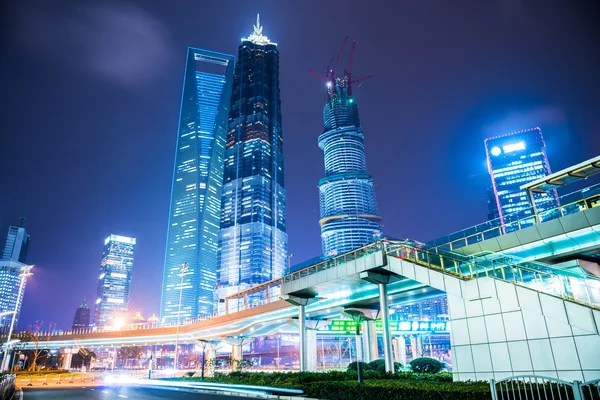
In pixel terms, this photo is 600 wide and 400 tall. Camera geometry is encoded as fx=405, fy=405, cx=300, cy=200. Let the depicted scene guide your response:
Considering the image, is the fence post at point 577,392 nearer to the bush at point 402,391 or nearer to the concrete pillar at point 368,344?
the bush at point 402,391

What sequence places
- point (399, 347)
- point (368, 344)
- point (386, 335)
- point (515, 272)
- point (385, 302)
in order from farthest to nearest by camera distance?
1. point (399, 347)
2. point (368, 344)
3. point (385, 302)
4. point (386, 335)
5. point (515, 272)

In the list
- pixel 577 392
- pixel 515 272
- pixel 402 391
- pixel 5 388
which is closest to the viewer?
pixel 577 392

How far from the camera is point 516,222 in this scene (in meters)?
25.8

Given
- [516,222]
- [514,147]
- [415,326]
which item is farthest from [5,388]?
[514,147]

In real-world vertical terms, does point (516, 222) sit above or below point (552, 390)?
above

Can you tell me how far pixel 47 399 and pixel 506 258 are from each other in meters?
25.8

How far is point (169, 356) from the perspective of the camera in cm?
18350

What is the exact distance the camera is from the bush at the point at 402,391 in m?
13.2

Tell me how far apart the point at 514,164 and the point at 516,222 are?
18908 cm

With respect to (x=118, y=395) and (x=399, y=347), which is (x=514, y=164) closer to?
(x=399, y=347)

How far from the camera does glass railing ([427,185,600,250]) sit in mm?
23219

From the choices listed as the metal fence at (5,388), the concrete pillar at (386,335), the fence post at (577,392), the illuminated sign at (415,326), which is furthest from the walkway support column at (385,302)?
the metal fence at (5,388)

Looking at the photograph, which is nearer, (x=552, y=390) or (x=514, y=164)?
(x=552, y=390)

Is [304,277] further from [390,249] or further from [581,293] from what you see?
[581,293]
